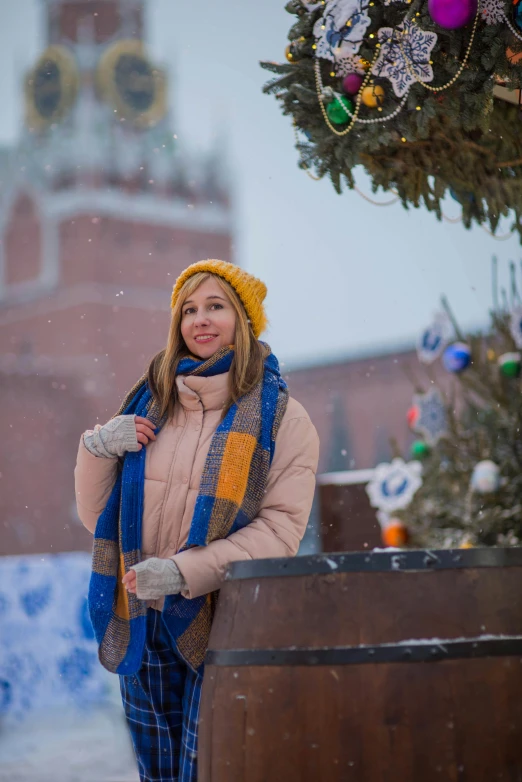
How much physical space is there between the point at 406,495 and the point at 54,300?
26.1 metres

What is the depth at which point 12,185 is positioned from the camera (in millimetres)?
34219

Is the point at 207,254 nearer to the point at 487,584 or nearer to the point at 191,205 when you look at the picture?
the point at 191,205

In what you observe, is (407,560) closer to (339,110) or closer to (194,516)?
(194,516)

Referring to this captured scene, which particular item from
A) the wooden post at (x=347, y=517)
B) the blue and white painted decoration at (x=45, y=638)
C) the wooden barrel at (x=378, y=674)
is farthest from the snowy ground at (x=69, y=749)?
the wooden barrel at (x=378, y=674)

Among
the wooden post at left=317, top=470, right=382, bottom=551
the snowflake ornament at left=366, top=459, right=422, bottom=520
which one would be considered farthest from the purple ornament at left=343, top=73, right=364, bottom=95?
the wooden post at left=317, top=470, right=382, bottom=551

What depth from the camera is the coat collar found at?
1.86 meters

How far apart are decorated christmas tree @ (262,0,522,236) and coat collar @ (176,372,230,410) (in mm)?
867

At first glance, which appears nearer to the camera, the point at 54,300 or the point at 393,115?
the point at 393,115

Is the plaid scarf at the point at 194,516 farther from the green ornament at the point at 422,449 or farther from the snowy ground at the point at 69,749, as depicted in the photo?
the green ornament at the point at 422,449

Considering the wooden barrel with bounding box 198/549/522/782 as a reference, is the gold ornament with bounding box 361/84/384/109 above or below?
above

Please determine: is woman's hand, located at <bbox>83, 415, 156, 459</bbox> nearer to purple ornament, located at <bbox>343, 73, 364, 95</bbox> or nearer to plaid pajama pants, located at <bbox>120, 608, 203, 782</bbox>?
plaid pajama pants, located at <bbox>120, 608, 203, 782</bbox>

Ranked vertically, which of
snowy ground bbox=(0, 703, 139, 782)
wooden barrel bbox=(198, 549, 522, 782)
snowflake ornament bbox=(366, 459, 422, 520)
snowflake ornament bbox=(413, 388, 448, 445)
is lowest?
snowy ground bbox=(0, 703, 139, 782)

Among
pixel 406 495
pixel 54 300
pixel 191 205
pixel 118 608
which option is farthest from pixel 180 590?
pixel 191 205

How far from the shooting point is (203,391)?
6.14 feet
